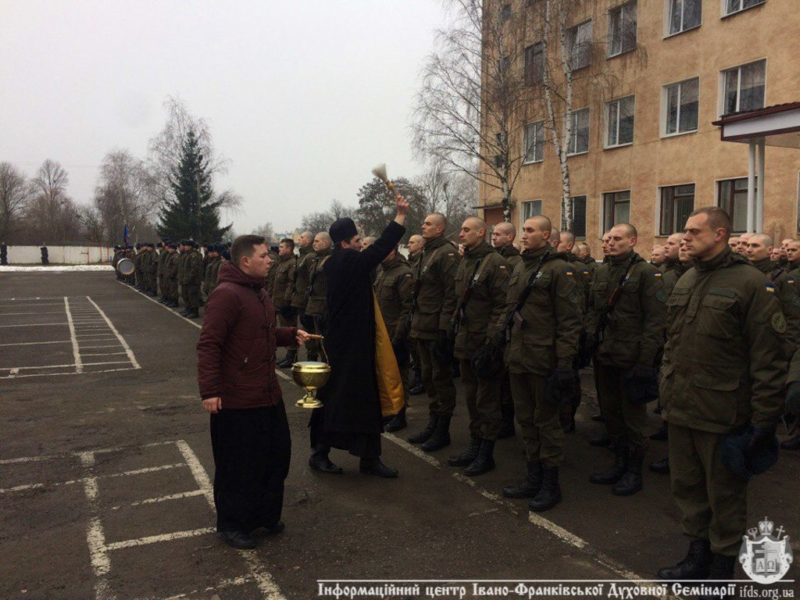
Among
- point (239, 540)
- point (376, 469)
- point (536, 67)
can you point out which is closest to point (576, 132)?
point (536, 67)

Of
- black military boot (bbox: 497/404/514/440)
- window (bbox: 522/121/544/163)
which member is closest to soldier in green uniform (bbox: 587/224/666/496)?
black military boot (bbox: 497/404/514/440)

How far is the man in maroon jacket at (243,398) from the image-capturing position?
3.97m

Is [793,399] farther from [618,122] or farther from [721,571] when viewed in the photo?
[618,122]

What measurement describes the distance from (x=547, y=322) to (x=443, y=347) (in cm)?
141

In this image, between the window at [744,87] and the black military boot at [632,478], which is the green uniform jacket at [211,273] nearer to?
the black military boot at [632,478]

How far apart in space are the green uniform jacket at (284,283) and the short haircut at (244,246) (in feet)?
22.4

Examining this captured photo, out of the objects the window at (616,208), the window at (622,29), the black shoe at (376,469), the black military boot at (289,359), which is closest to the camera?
the black shoe at (376,469)

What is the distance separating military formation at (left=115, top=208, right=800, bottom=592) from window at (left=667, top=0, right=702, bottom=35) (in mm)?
13957

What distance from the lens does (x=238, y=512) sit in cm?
404

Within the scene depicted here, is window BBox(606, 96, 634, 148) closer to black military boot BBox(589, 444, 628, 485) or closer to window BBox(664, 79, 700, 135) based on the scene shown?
window BBox(664, 79, 700, 135)

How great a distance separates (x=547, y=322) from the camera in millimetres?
4703

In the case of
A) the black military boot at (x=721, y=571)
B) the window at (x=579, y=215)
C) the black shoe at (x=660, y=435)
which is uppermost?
the window at (x=579, y=215)

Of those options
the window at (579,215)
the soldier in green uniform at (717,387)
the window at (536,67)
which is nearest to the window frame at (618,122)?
the window at (579,215)

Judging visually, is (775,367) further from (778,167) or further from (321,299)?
(778,167)
